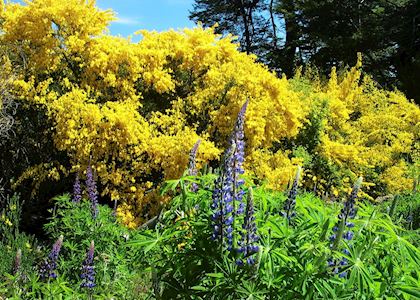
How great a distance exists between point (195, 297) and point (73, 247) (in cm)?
219

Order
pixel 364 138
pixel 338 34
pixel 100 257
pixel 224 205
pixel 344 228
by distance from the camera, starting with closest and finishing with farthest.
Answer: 1. pixel 344 228
2. pixel 224 205
3. pixel 100 257
4. pixel 364 138
5. pixel 338 34

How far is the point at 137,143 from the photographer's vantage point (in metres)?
7.70

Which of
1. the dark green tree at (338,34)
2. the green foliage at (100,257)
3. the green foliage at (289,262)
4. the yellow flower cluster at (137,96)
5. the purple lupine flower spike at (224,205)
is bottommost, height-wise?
the green foliage at (100,257)

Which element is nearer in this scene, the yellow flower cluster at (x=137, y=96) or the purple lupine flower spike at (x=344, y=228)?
the purple lupine flower spike at (x=344, y=228)

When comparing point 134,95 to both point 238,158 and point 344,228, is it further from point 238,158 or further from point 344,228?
point 344,228

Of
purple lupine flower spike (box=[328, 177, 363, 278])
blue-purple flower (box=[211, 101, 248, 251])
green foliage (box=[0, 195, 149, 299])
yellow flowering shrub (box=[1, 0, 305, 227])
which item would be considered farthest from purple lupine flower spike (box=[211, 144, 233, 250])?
yellow flowering shrub (box=[1, 0, 305, 227])

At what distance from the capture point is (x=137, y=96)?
27.0 ft

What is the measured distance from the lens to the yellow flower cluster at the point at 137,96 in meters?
7.63

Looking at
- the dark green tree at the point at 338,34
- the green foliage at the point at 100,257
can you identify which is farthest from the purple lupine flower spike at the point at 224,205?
the dark green tree at the point at 338,34

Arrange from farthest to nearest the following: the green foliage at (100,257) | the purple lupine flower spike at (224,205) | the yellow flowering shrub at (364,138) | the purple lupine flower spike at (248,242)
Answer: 1. the yellow flowering shrub at (364,138)
2. the green foliage at (100,257)
3. the purple lupine flower spike at (224,205)
4. the purple lupine flower spike at (248,242)

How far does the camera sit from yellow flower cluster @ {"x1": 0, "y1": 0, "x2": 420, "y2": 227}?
25.0 ft

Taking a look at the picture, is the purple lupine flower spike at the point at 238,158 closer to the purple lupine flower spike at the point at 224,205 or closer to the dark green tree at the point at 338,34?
the purple lupine flower spike at the point at 224,205

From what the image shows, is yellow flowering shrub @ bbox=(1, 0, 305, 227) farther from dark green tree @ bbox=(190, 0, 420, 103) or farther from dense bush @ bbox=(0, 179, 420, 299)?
dark green tree @ bbox=(190, 0, 420, 103)

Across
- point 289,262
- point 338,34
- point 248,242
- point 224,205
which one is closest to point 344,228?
point 289,262
